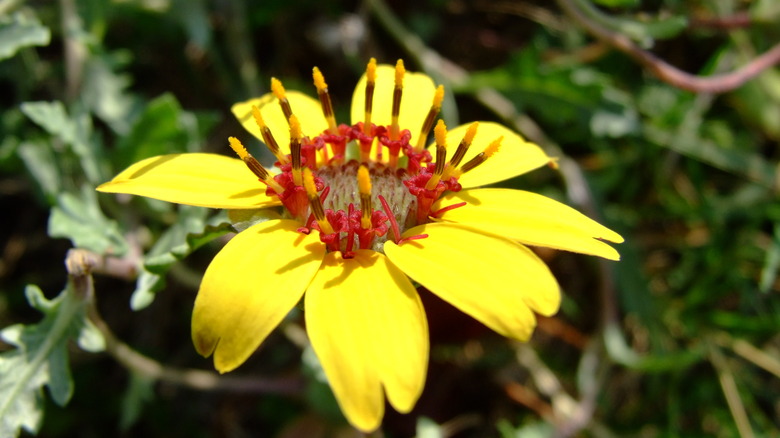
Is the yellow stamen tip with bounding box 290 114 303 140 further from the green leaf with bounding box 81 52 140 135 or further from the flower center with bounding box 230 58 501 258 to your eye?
the green leaf with bounding box 81 52 140 135

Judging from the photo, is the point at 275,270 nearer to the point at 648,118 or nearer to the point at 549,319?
the point at 549,319

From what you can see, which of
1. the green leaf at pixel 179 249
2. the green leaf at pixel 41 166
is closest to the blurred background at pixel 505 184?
the green leaf at pixel 41 166

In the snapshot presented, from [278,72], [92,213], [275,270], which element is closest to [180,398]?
[92,213]

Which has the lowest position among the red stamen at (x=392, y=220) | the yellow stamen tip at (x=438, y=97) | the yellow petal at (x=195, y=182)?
the red stamen at (x=392, y=220)

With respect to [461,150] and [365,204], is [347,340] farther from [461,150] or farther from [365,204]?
[461,150]

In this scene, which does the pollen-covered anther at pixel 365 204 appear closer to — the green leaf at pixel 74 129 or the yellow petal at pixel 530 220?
the yellow petal at pixel 530 220

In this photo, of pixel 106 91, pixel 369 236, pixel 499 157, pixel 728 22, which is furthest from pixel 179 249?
pixel 728 22

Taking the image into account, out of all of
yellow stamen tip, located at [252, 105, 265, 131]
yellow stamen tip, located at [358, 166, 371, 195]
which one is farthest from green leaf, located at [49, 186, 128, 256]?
yellow stamen tip, located at [358, 166, 371, 195]
